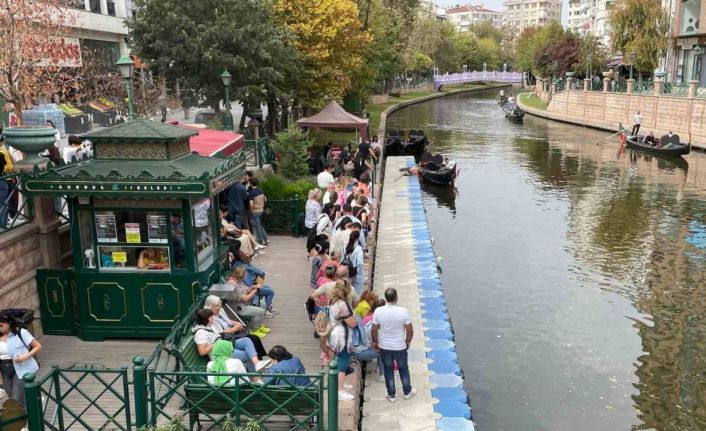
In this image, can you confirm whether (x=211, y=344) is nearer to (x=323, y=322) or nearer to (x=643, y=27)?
(x=323, y=322)

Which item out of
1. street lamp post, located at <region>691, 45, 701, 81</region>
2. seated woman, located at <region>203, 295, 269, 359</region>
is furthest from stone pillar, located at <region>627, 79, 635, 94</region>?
seated woman, located at <region>203, 295, 269, 359</region>

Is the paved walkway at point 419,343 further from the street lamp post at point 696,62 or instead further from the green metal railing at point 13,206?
the street lamp post at point 696,62

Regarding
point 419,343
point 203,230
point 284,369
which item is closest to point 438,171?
point 419,343

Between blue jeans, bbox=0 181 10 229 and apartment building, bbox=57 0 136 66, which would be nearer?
blue jeans, bbox=0 181 10 229

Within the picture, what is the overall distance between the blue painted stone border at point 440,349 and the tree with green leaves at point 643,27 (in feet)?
135

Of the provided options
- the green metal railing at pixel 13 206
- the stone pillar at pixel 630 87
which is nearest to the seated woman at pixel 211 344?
the green metal railing at pixel 13 206

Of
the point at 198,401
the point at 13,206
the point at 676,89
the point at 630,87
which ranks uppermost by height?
the point at 630,87

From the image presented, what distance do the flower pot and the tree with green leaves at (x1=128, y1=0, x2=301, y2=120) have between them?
46.6ft

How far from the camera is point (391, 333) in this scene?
8.99 metres

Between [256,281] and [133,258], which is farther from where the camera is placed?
[256,281]

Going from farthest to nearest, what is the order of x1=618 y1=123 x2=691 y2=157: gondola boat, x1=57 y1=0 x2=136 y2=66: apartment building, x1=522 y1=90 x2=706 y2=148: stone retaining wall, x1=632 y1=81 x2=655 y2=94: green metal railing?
x1=632 y1=81 x2=655 y2=94: green metal railing < x1=522 y1=90 x2=706 y2=148: stone retaining wall < x1=57 y1=0 x2=136 y2=66: apartment building < x1=618 y1=123 x2=691 y2=157: gondola boat

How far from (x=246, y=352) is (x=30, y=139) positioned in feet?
18.0

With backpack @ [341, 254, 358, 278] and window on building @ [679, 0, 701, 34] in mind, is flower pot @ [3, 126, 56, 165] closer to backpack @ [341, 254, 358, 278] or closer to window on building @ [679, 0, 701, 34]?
backpack @ [341, 254, 358, 278]

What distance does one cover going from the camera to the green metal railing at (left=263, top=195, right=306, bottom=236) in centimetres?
1752
